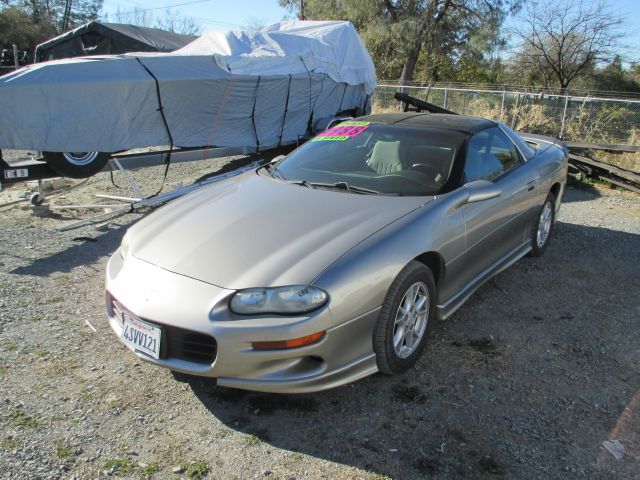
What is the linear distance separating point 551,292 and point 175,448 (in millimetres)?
3268

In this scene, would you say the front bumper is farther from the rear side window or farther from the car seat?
the rear side window

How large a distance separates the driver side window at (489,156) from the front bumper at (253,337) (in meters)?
1.66

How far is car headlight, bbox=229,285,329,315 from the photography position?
245cm

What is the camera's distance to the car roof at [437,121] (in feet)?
13.4

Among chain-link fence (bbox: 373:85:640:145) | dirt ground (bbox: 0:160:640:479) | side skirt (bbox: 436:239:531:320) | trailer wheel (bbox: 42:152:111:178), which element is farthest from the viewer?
chain-link fence (bbox: 373:85:640:145)

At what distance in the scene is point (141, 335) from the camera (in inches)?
103

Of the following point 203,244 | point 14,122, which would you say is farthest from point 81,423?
point 14,122

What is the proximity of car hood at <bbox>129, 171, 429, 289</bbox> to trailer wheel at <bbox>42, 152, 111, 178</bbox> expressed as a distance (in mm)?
3120

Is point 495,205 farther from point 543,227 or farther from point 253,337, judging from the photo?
point 253,337

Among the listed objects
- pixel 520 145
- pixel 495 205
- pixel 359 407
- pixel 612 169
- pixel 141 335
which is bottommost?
pixel 359 407

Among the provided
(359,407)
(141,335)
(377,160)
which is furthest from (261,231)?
(377,160)

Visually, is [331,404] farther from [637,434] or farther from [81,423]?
[637,434]

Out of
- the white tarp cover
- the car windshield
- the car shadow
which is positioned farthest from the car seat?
the white tarp cover

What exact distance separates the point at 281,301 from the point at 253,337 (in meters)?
0.21
